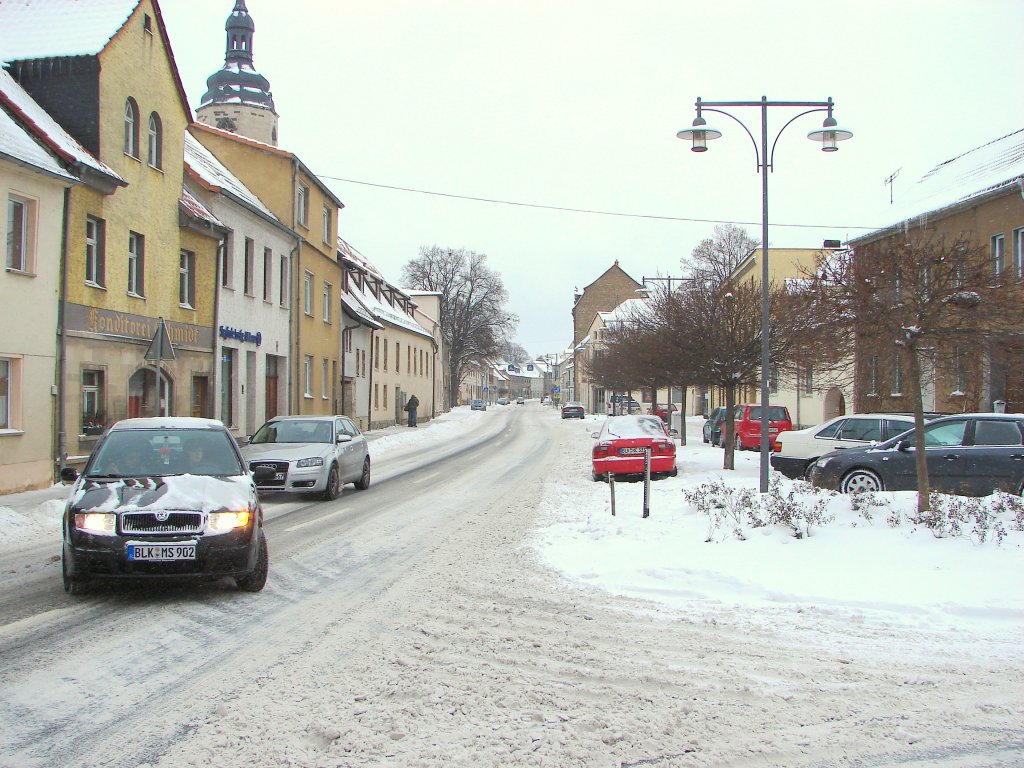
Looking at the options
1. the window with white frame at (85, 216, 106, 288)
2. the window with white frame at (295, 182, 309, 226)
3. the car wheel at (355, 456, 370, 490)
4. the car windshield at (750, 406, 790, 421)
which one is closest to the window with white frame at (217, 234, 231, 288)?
the window with white frame at (295, 182, 309, 226)

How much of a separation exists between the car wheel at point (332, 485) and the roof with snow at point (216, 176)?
11.2m

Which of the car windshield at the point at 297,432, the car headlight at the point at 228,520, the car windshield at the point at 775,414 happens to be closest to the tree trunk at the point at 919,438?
the car headlight at the point at 228,520

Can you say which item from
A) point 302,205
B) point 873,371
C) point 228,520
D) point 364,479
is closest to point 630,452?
point 873,371

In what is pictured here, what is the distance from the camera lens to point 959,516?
8.45m

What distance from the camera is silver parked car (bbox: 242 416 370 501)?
1408 cm

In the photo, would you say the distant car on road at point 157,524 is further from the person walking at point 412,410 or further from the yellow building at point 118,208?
the person walking at point 412,410

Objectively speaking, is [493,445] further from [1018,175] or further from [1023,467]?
[1023,467]

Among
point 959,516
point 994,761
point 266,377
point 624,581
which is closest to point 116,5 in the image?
point 266,377

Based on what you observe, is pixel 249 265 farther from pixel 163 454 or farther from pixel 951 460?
pixel 951 460

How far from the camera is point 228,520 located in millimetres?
6781

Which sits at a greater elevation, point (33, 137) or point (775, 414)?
point (33, 137)

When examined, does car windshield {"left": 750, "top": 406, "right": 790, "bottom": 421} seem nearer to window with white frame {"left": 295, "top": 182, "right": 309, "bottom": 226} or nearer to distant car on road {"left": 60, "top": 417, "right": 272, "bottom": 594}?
window with white frame {"left": 295, "top": 182, "right": 309, "bottom": 226}

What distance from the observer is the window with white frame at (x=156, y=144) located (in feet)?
63.2

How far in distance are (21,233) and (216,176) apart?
1070cm
